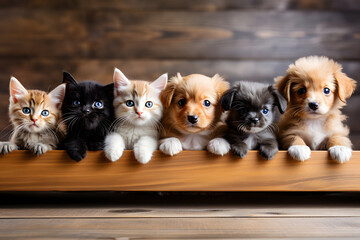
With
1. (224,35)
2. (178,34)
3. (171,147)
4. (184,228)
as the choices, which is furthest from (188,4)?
(184,228)

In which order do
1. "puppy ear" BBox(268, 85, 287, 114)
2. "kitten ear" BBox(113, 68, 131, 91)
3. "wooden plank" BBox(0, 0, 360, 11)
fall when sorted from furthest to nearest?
"wooden plank" BBox(0, 0, 360, 11) < "kitten ear" BBox(113, 68, 131, 91) < "puppy ear" BBox(268, 85, 287, 114)

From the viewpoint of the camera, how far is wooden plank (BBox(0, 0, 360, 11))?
2.03 metres

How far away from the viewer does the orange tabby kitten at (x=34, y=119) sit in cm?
129

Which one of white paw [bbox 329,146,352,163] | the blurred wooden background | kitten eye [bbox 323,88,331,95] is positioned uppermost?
the blurred wooden background

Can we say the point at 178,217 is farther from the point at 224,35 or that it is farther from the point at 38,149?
the point at 224,35

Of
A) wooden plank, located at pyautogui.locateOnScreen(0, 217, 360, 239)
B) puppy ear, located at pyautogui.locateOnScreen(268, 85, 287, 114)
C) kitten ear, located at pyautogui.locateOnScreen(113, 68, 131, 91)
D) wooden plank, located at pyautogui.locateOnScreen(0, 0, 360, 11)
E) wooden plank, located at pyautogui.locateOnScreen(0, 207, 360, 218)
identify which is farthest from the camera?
wooden plank, located at pyautogui.locateOnScreen(0, 0, 360, 11)

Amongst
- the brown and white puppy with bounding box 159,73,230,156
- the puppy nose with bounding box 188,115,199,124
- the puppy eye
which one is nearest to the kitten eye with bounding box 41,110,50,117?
the brown and white puppy with bounding box 159,73,230,156

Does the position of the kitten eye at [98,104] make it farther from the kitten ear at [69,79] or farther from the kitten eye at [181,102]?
the kitten eye at [181,102]

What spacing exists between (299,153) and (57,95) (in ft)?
3.51

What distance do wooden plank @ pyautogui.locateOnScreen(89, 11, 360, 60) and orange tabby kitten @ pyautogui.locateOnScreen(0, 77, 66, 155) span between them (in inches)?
32.0

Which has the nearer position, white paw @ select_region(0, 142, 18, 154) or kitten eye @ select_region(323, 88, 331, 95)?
white paw @ select_region(0, 142, 18, 154)

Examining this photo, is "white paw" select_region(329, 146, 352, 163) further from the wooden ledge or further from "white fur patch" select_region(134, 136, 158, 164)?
"white fur patch" select_region(134, 136, 158, 164)

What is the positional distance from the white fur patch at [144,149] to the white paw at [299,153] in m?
0.57

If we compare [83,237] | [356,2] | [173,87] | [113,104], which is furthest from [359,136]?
[83,237]
